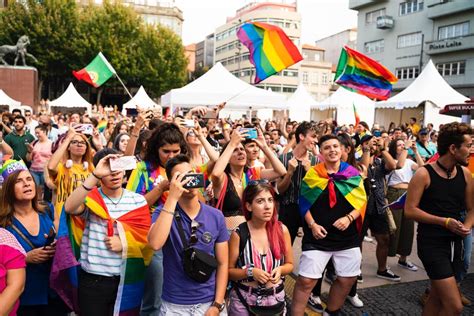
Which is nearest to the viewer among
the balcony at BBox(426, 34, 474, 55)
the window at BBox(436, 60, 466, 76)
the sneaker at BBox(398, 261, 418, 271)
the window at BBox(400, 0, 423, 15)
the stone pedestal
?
the sneaker at BBox(398, 261, 418, 271)

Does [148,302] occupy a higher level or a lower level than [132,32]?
lower

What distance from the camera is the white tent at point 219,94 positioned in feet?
37.2

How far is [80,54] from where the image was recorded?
36.0 metres

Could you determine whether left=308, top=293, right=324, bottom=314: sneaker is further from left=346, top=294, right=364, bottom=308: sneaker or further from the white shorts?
the white shorts

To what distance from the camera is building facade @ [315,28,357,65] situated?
213 ft

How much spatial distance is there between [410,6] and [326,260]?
42.0m

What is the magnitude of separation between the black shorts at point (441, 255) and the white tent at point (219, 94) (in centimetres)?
817

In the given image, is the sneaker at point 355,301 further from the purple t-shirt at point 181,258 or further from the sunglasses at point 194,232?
the sunglasses at point 194,232

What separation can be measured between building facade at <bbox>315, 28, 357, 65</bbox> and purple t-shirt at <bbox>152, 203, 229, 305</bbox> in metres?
66.9

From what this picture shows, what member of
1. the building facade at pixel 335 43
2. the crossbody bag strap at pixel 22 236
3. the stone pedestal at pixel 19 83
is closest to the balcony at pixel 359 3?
the building facade at pixel 335 43

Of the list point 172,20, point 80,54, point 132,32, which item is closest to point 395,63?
point 132,32

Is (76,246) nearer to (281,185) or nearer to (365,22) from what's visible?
(281,185)

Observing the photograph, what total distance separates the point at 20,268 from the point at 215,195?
1.67 metres

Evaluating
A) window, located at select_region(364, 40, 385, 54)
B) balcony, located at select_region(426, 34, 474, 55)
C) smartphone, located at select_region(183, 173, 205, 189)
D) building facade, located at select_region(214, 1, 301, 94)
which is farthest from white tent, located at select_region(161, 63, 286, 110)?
building facade, located at select_region(214, 1, 301, 94)
